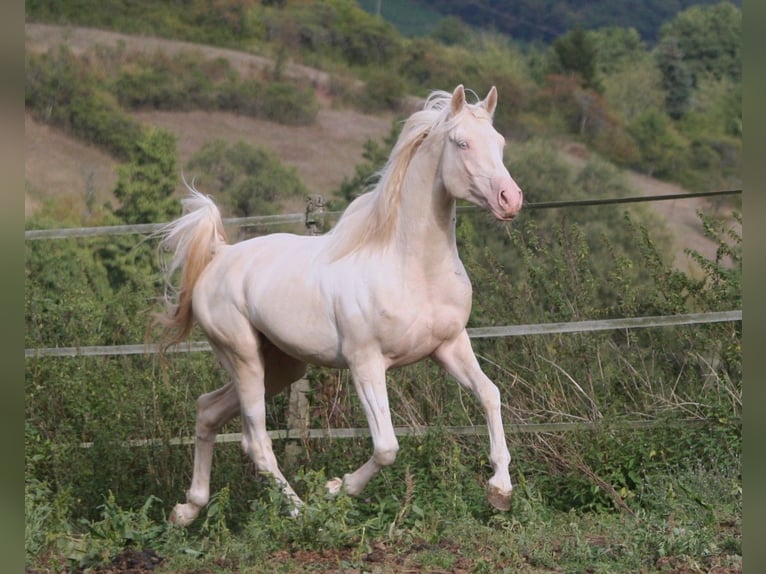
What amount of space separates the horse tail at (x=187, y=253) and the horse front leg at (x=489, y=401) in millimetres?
1502

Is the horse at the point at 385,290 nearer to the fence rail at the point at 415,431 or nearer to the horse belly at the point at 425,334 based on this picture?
the horse belly at the point at 425,334

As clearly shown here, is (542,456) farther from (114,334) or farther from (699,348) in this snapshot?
(114,334)

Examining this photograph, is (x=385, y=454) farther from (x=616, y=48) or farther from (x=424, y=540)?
(x=616, y=48)

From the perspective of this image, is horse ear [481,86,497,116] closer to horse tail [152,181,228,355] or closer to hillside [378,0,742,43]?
horse tail [152,181,228,355]

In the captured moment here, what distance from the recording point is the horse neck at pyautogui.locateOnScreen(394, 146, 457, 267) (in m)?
4.80

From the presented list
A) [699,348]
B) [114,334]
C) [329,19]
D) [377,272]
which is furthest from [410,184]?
[329,19]

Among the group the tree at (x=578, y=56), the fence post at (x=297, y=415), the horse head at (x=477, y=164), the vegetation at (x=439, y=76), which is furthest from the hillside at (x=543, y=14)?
the horse head at (x=477, y=164)

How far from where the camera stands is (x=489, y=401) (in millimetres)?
4727

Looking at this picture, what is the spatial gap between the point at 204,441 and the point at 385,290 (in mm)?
1582

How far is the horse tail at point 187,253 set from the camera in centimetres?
572

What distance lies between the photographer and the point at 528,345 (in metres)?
6.71

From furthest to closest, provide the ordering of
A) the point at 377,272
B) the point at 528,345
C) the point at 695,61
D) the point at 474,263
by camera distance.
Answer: the point at 695,61, the point at 474,263, the point at 528,345, the point at 377,272

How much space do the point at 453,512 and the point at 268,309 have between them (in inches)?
50.0

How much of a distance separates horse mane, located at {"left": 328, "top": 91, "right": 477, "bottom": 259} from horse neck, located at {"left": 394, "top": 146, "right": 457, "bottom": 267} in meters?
0.05
